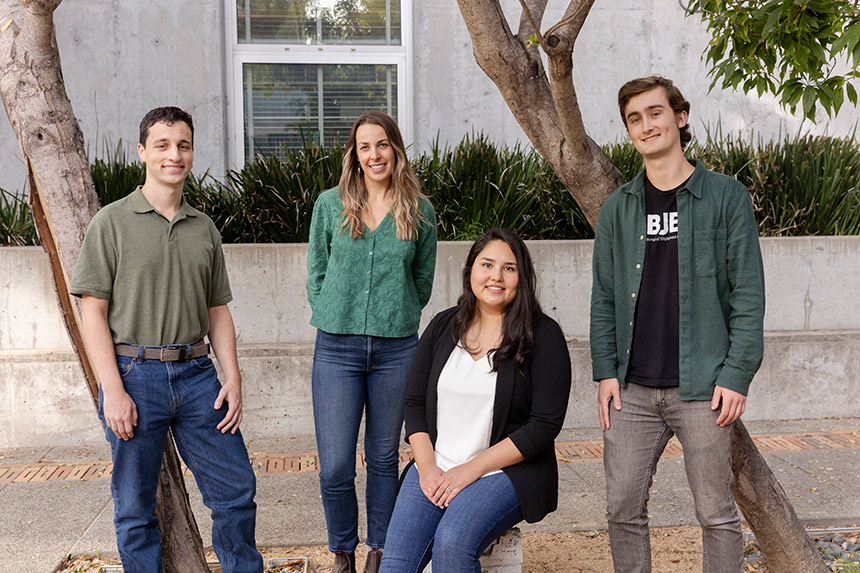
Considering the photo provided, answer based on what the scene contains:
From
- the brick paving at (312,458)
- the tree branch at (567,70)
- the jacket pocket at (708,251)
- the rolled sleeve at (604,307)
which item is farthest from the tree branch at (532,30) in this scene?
the brick paving at (312,458)

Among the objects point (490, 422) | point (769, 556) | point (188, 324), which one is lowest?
point (769, 556)

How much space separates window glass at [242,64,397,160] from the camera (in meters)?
8.66

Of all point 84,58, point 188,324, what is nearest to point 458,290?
point 188,324

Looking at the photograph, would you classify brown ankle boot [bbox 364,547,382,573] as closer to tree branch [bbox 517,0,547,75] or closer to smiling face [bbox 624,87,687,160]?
smiling face [bbox 624,87,687,160]

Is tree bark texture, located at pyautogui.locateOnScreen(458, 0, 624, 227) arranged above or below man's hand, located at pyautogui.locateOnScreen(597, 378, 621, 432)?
above

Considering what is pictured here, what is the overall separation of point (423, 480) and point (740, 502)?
1595 mm

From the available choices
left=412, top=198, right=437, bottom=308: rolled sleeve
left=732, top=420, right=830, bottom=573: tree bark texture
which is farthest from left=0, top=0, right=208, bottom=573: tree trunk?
left=732, top=420, right=830, bottom=573: tree bark texture

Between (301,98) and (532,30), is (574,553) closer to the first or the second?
(532,30)

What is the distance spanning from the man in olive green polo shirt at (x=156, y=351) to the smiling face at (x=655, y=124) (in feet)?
5.57

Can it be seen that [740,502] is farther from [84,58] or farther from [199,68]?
[84,58]

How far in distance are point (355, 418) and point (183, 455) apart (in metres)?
0.77

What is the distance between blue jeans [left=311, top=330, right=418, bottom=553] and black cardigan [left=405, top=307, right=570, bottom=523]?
0.37 metres

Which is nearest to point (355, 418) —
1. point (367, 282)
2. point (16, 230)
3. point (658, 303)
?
point (367, 282)

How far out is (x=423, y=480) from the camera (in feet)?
9.78
